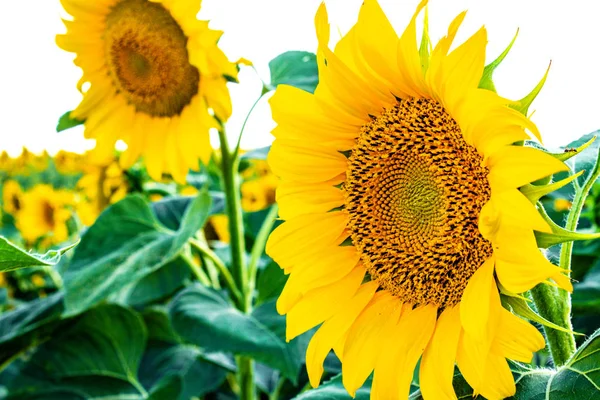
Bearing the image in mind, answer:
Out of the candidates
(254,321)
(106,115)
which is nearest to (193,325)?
(254,321)

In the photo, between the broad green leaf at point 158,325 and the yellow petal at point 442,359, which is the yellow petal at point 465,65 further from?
the broad green leaf at point 158,325

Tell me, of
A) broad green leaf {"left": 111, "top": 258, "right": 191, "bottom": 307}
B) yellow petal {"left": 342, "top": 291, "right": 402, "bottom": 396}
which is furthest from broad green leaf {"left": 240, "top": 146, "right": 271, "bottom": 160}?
yellow petal {"left": 342, "top": 291, "right": 402, "bottom": 396}

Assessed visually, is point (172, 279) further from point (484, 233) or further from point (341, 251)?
point (484, 233)

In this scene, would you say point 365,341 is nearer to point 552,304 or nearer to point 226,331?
point 552,304

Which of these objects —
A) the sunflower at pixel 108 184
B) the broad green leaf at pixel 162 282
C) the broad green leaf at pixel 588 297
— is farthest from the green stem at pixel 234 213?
the sunflower at pixel 108 184

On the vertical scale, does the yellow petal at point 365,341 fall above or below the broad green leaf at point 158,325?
above

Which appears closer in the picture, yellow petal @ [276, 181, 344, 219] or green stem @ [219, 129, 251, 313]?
yellow petal @ [276, 181, 344, 219]

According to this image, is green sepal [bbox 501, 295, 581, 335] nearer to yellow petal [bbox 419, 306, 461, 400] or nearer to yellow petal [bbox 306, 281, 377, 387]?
yellow petal [bbox 419, 306, 461, 400]
